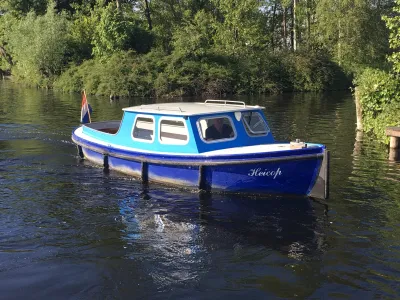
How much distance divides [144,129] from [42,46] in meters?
41.9

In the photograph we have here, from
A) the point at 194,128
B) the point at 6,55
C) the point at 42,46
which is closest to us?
the point at 194,128

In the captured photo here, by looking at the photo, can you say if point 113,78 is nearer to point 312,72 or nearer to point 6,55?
point 312,72

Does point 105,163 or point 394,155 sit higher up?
point 105,163

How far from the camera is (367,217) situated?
1098cm

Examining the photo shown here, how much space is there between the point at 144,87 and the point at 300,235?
35.6 meters

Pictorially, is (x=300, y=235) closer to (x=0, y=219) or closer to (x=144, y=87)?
(x=0, y=219)

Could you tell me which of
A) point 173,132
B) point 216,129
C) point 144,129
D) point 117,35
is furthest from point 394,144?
point 117,35

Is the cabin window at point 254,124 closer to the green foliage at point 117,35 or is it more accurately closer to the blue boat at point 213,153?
the blue boat at point 213,153

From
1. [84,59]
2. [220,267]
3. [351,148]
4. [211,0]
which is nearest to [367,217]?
[220,267]

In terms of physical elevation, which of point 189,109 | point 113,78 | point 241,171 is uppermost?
point 113,78

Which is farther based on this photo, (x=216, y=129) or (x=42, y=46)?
(x=42, y=46)

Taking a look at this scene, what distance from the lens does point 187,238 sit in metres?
9.89

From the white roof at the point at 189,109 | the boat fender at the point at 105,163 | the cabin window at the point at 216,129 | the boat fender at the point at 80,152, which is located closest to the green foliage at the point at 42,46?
the boat fender at the point at 80,152

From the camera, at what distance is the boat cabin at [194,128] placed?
1270cm
